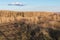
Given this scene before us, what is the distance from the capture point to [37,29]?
44.1ft

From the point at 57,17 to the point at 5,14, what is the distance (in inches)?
180

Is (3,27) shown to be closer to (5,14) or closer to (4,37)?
(4,37)

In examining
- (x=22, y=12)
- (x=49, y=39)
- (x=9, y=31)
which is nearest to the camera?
(x=49, y=39)

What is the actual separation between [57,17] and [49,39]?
7037mm

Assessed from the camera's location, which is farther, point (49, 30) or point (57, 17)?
point (57, 17)

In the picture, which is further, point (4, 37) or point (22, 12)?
point (22, 12)

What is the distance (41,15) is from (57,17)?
5.83 feet

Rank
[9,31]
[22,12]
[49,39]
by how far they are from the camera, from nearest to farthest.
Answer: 1. [49,39]
2. [9,31]
3. [22,12]

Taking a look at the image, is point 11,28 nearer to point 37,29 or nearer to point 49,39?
point 37,29

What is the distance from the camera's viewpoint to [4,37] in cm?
1257

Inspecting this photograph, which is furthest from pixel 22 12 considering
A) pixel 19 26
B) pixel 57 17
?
pixel 19 26

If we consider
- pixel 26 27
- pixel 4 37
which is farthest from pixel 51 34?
pixel 4 37

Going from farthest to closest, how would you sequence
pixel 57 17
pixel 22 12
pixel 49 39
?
pixel 22 12 < pixel 57 17 < pixel 49 39

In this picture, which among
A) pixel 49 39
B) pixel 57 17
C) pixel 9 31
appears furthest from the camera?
pixel 57 17
